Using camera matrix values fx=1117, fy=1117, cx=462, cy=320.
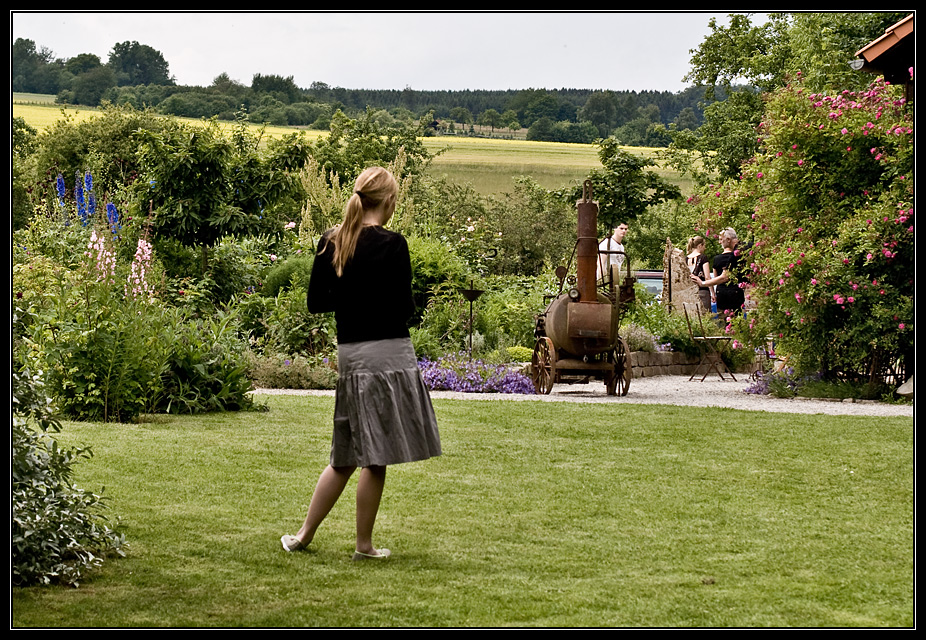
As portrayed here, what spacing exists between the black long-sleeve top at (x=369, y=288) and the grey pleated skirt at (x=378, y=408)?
8 centimetres

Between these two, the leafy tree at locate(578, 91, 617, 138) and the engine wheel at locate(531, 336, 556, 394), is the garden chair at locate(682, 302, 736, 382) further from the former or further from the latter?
the leafy tree at locate(578, 91, 617, 138)

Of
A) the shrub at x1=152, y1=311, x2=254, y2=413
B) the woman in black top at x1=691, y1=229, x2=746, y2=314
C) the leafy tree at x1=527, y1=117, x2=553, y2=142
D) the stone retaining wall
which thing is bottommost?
the stone retaining wall

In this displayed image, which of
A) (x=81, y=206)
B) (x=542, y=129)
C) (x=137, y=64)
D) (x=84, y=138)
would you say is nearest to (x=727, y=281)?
(x=81, y=206)

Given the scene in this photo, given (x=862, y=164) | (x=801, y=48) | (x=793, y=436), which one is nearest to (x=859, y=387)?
(x=862, y=164)

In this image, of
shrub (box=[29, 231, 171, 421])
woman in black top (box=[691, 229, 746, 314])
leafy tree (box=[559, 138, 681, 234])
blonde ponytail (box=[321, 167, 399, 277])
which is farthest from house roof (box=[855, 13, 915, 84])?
leafy tree (box=[559, 138, 681, 234])

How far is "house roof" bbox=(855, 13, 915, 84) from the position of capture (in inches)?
491

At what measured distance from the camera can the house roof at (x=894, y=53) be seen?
12461mm

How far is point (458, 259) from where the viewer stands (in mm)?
16562

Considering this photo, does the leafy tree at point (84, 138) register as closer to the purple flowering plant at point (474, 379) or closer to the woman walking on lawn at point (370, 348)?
the purple flowering plant at point (474, 379)

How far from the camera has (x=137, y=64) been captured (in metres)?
33.3

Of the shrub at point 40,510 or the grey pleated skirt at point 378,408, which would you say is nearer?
the shrub at point 40,510

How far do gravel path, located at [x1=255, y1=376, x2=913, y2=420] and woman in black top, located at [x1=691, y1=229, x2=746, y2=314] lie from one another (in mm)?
1566

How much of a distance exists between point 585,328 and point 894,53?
483cm

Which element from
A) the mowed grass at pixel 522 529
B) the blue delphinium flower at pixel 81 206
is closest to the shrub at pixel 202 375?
the mowed grass at pixel 522 529
